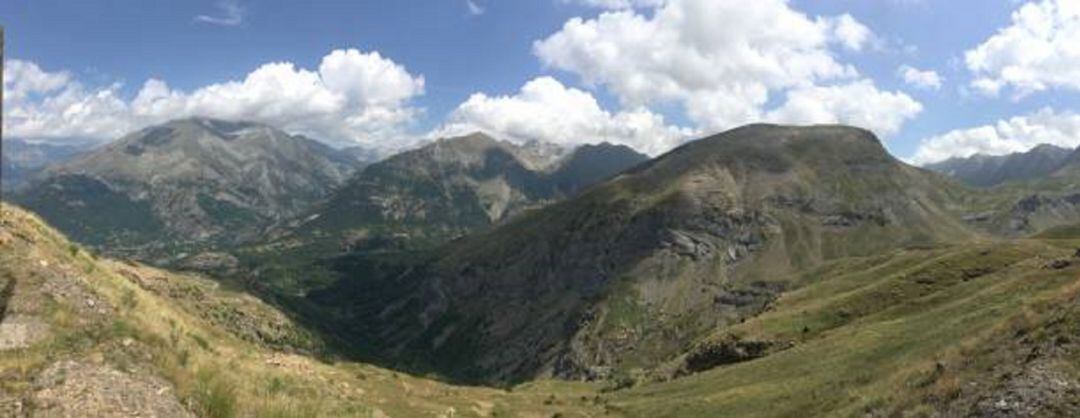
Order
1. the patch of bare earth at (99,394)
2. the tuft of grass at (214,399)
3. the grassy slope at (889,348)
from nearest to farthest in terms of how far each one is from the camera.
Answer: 1. the patch of bare earth at (99,394)
2. the tuft of grass at (214,399)
3. the grassy slope at (889,348)

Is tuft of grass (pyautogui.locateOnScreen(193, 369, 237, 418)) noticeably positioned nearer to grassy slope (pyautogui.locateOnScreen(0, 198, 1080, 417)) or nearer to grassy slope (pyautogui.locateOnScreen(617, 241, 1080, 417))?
grassy slope (pyautogui.locateOnScreen(0, 198, 1080, 417))

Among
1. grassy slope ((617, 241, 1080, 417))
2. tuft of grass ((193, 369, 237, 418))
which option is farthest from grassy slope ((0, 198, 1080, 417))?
grassy slope ((617, 241, 1080, 417))

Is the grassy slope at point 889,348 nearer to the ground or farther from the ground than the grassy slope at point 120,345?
nearer to the ground

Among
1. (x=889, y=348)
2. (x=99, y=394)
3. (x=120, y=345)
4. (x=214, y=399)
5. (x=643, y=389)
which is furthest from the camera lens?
(x=643, y=389)

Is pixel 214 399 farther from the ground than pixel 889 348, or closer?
farther from the ground

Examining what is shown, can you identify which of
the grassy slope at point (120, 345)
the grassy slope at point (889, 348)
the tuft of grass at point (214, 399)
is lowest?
the grassy slope at point (889, 348)

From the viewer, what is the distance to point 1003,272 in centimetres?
10069

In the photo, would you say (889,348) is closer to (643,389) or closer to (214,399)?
(643,389)

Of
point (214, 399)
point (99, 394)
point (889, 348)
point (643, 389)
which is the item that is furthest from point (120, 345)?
point (643, 389)

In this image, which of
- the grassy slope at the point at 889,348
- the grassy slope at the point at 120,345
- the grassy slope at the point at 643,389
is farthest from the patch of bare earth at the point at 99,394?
the grassy slope at the point at 889,348

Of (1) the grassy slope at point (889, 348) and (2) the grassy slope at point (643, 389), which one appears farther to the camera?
(1) the grassy slope at point (889, 348)

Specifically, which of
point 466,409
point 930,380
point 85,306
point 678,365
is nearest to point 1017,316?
point 930,380

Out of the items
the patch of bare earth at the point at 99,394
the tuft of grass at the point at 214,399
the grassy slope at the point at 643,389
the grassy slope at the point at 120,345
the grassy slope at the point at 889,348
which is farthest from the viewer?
the grassy slope at the point at 889,348

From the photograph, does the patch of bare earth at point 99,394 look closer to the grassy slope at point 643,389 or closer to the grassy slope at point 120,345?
the grassy slope at point 120,345
